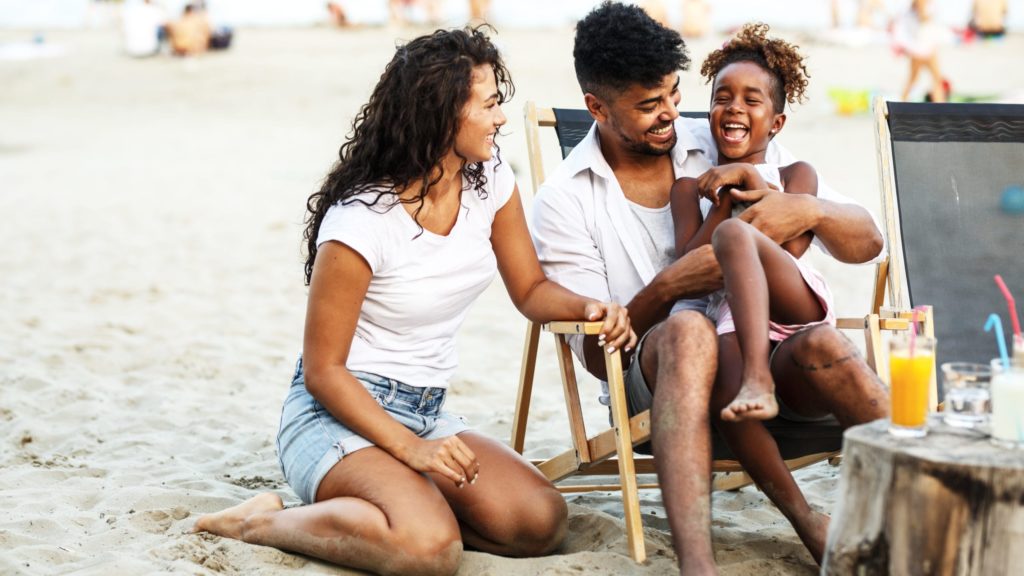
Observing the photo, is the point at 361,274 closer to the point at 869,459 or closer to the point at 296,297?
the point at 869,459

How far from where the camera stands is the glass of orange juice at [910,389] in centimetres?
232

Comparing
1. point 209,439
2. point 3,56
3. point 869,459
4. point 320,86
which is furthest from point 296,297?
point 3,56

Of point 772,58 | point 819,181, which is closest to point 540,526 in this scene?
point 819,181

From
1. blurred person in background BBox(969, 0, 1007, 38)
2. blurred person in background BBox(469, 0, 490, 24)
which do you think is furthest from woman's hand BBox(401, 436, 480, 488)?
blurred person in background BBox(969, 0, 1007, 38)

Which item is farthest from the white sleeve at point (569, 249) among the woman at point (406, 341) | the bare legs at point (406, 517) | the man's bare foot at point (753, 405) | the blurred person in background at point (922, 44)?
the blurred person in background at point (922, 44)

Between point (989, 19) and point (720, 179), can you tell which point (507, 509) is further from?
point (989, 19)

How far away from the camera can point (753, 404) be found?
102 inches

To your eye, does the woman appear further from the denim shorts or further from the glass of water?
the glass of water

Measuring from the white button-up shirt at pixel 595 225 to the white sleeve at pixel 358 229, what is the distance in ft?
2.10

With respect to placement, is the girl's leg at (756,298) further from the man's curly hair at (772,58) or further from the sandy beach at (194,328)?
the man's curly hair at (772,58)

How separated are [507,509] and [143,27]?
62.9 feet

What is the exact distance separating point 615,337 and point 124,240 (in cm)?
643

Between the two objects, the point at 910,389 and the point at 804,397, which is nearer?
the point at 910,389

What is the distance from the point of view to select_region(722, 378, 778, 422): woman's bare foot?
8.53 feet
